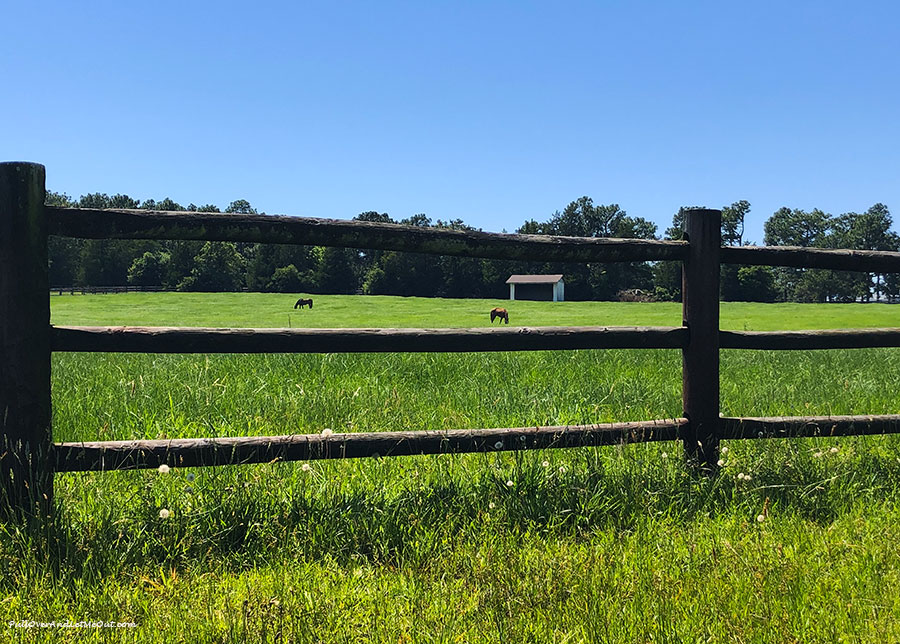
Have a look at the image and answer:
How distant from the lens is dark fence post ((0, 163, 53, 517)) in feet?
10.3

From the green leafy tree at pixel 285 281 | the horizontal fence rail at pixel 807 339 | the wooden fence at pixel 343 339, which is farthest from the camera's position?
the green leafy tree at pixel 285 281

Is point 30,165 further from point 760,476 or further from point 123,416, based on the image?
point 760,476

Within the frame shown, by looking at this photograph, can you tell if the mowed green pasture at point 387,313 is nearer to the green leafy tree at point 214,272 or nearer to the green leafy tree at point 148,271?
the green leafy tree at point 214,272

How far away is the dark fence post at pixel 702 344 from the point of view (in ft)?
13.4

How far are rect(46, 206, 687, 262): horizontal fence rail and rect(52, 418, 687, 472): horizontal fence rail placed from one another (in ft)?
3.38

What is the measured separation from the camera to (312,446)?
3457 millimetres

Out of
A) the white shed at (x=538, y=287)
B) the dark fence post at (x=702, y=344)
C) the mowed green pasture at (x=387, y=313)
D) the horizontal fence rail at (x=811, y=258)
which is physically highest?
the white shed at (x=538, y=287)

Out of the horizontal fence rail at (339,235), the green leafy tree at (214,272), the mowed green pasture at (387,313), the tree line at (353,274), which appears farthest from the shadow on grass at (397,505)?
the green leafy tree at (214,272)

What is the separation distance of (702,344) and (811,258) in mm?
1065

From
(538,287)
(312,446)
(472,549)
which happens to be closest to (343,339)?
(312,446)

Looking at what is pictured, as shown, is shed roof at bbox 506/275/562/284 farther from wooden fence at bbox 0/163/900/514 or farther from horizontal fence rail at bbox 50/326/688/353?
horizontal fence rail at bbox 50/326/688/353

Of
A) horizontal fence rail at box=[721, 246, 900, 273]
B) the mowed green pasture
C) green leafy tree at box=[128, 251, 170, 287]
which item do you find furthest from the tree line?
horizontal fence rail at box=[721, 246, 900, 273]

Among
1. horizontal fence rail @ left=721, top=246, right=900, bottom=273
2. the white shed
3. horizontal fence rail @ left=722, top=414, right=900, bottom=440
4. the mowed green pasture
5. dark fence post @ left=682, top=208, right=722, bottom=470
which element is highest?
the white shed

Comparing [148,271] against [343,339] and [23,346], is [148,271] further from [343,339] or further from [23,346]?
[343,339]
